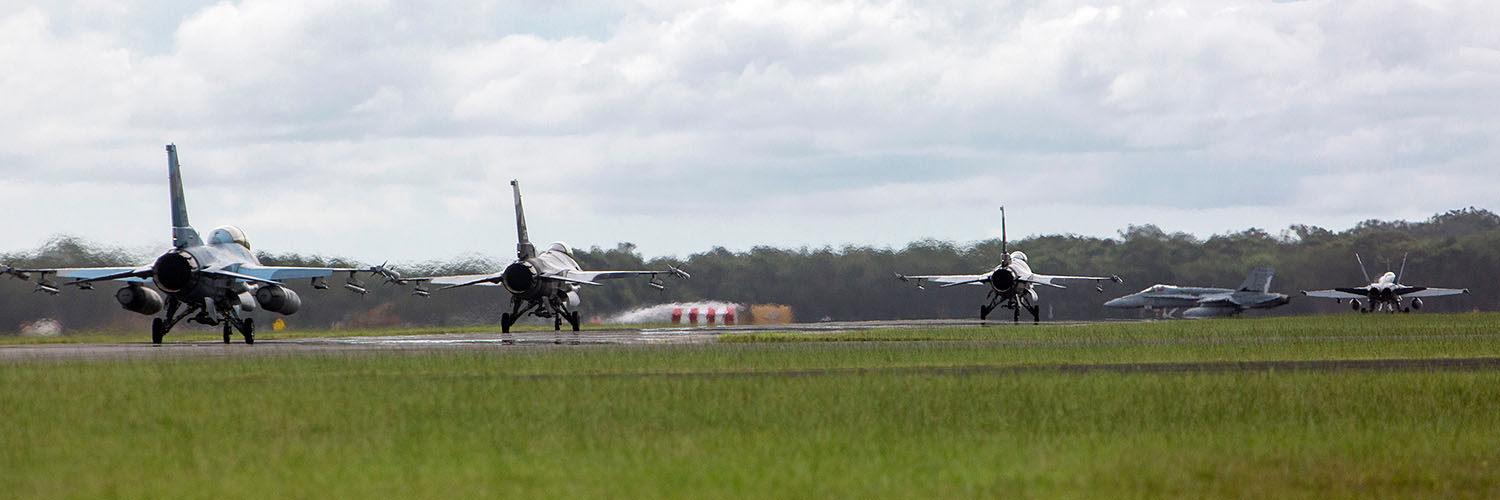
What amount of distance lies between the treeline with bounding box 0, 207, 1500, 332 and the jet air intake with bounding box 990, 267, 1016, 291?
17245mm

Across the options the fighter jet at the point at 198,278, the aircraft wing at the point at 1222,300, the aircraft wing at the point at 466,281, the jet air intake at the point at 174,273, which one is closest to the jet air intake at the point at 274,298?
the fighter jet at the point at 198,278

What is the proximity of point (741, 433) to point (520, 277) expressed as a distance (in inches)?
1542

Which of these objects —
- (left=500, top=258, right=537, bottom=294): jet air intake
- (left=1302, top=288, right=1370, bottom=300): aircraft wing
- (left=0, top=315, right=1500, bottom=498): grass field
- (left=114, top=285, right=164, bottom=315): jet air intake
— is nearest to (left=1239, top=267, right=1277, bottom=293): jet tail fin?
(left=1302, top=288, right=1370, bottom=300): aircraft wing

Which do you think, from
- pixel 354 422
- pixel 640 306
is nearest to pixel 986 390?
pixel 354 422

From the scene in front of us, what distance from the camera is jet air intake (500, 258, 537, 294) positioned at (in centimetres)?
5088

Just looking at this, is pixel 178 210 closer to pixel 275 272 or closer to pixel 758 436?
pixel 275 272

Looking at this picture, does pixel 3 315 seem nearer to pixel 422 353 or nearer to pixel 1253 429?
pixel 422 353

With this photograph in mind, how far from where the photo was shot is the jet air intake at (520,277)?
50875mm

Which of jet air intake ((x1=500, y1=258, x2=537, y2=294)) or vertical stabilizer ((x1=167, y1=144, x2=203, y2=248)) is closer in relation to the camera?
vertical stabilizer ((x1=167, y1=144, x2=203, y2=248))

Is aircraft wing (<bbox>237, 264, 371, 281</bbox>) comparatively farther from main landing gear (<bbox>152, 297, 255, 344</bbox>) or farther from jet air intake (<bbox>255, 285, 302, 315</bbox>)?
main landing gear (<bbox>152, 297, 255, 344</bbox>)

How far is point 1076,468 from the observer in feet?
33.2

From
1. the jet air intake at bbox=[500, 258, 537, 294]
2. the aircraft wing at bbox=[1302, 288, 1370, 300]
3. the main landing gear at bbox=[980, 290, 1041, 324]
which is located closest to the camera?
the jet air intake at bbox=[500, 258, 537, 294]

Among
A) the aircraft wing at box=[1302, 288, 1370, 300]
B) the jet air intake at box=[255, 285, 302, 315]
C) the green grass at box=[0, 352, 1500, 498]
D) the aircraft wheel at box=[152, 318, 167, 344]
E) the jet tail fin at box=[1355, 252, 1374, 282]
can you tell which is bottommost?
the green grass at box=[0, 352, 1500, 498]

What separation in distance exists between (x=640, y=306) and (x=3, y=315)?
3152cm
